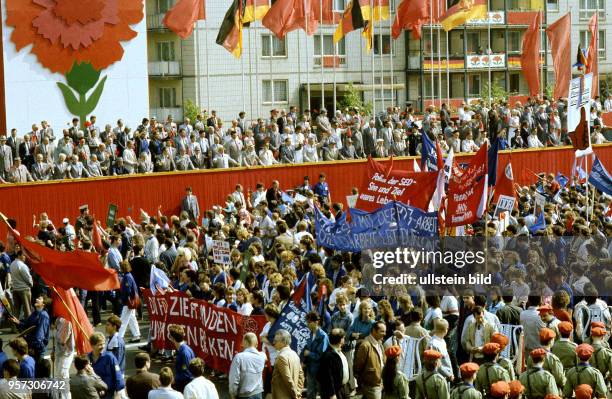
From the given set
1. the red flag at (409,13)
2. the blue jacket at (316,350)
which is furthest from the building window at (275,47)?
the blue jacket at (316,350)

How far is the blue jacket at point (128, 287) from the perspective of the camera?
71.9 ft

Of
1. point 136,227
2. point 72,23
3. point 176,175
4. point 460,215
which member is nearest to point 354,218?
point 460,215

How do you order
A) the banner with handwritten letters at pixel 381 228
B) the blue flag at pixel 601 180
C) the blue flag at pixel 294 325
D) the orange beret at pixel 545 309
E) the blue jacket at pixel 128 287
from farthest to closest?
the blue flag at pixel 601 180
the blue jacket at pixel 128 287
the banner with handwritten letters at pixel 381 228
the orange beret at pixel 545 309
the blue flag at pixel 294 325

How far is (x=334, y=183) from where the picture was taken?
38281 mm

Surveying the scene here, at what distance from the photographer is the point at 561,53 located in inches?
1561

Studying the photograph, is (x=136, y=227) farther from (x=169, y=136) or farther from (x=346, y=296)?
(x=346, y=296)

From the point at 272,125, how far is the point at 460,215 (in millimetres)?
16297

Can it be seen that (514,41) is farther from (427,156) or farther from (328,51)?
(427,156)

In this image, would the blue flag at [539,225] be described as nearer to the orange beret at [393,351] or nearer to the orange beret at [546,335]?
the orange beret at [546,335]

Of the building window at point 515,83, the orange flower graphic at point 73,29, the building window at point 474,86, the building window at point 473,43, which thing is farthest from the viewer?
the building window at point 515,83

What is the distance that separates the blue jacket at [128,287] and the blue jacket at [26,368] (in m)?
6.47

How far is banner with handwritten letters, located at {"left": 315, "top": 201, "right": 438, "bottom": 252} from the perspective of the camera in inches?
856

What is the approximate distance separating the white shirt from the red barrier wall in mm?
18873

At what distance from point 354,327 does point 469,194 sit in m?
4.93
